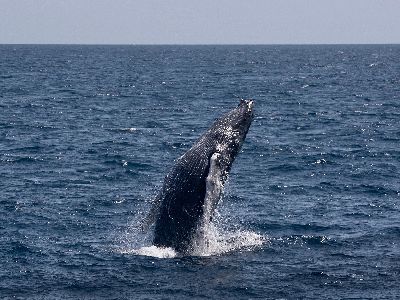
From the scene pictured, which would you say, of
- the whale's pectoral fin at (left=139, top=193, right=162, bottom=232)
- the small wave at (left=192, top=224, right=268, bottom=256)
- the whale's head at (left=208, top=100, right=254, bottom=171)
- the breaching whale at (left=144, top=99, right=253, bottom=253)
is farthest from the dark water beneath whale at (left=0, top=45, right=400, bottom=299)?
the whale's head at (left=208, top=100, right=254, bottom=171)

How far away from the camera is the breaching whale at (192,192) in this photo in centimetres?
1897

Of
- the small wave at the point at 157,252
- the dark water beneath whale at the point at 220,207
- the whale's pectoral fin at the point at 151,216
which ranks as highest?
the whale's pectoral fin at the point at 151,216

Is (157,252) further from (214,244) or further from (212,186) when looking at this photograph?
(212,186)

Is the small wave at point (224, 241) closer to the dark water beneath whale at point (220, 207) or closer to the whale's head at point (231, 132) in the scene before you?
the dark water beneath whale at point (220, 207)

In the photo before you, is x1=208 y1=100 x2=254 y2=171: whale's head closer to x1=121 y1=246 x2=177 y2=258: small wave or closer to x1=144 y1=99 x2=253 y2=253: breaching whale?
x1=144 y1=99 x2=253 y2=253: breaching whale

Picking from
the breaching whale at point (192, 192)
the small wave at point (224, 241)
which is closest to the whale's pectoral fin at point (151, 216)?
the breaching whale at point (192, 192)

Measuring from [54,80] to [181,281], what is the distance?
88.8 metres

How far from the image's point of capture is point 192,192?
1906 centimetres

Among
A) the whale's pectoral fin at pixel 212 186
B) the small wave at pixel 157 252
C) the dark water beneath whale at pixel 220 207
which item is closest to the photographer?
the dark water beneath whale at pixel 220 207

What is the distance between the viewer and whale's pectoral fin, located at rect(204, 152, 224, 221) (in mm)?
18750

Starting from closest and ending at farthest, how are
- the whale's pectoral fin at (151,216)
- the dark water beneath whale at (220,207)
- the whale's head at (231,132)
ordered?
the dark water beneath whale at (220,207) < the whale's pectoral fin at (151,216) < the whale's head at (231,132)

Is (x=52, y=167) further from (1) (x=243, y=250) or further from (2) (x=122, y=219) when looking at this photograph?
(1) (x=243, y=250)

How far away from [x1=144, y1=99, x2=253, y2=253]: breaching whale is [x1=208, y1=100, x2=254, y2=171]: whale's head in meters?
0.03

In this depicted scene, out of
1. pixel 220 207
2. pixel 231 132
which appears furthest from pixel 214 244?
pixel 220 207
